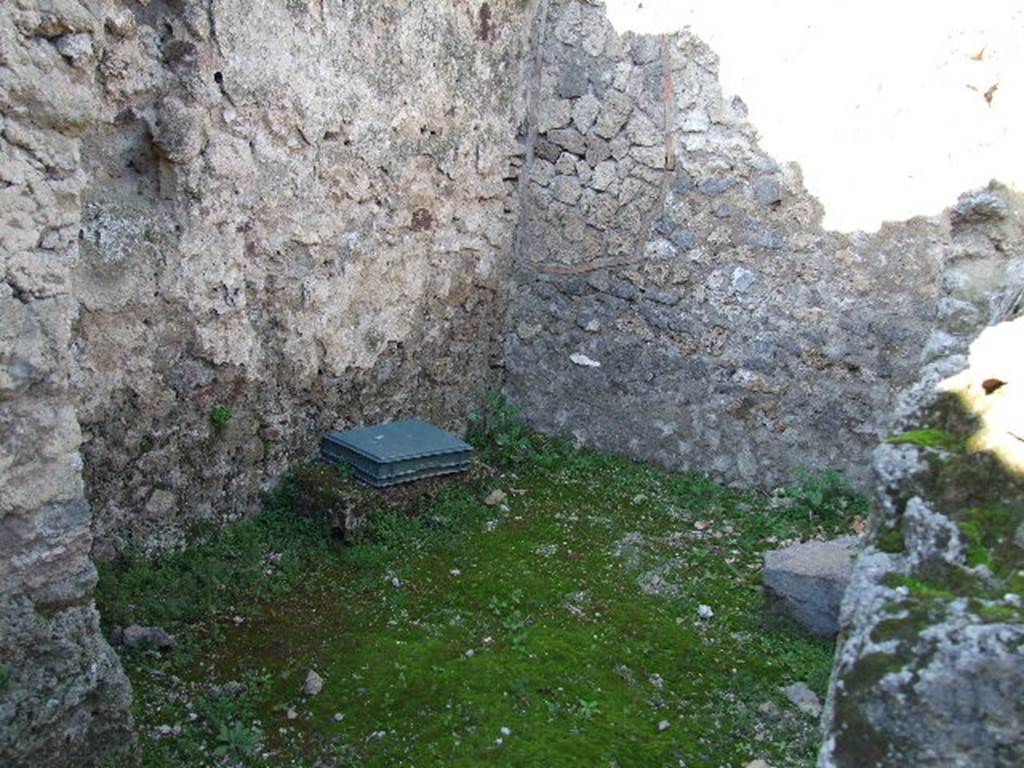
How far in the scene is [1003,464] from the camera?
1.75 meters

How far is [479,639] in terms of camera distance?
3656 mm

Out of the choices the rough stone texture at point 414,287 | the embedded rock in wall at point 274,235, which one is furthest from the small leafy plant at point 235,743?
the embedded rock in wall at point 274,235

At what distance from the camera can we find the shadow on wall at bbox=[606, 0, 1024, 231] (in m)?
4.52

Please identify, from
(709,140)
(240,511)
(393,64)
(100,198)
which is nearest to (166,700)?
(240,511)

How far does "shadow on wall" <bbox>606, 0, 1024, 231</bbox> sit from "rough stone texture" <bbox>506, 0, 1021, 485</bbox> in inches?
4.0

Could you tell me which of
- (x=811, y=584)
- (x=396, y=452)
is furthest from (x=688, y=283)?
(x=811, y=584)

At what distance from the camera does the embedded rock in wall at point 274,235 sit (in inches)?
139

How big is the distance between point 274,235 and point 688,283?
221cm

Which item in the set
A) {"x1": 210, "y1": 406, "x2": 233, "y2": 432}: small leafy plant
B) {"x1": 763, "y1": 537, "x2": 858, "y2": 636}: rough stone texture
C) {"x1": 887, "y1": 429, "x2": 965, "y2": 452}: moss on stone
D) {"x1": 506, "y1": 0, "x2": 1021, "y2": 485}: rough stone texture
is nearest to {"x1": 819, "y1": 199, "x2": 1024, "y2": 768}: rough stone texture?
{"x1": 887, "y1": 429, "x2": 965, "y2": 452}: moss on stone

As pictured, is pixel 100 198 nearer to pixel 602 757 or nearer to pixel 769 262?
pixel 602 757

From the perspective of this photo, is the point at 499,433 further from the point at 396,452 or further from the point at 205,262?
the point at 205,262

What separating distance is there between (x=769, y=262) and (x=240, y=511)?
2784mm

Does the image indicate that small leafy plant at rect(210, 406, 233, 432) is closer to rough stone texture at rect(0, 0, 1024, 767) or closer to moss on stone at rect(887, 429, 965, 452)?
rough stone texture at rect(0, 0, 1024, 767)

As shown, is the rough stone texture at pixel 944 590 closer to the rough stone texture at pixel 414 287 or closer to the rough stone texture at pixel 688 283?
the rough stone texture at pixel 414 287
